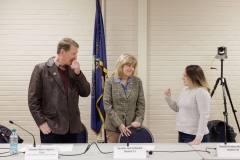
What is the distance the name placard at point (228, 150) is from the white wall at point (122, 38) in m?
2.10

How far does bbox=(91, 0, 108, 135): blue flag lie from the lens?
366 centimetres

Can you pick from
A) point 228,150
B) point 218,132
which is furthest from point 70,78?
point 218,132

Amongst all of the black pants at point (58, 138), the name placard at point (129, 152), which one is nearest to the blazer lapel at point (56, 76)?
the black pants at point (58, 138)

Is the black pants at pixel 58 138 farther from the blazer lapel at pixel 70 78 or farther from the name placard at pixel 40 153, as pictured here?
the name placard at pixel 40 153

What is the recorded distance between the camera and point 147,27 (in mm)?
4102

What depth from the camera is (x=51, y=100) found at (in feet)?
8.62

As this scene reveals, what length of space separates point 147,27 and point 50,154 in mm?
2609

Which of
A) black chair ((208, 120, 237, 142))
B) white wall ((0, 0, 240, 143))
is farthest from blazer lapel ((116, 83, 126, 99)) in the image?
black chair ((208, 120, 237, 142))

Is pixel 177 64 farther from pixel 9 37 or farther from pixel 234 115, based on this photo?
pixel 9 37

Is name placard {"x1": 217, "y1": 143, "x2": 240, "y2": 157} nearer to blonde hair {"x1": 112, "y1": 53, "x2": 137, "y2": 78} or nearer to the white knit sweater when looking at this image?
the white knit sweater

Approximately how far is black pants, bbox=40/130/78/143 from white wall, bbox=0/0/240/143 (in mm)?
1389

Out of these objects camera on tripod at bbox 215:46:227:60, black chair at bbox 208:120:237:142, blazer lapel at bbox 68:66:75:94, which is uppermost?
camera on tripod at bbox 215:46:227:60

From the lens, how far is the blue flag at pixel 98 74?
3.66 m

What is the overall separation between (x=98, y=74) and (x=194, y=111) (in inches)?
57.5
